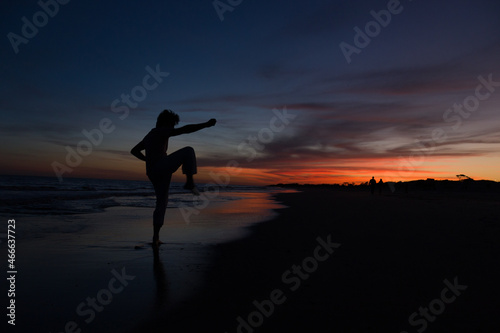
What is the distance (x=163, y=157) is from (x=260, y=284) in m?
2.65

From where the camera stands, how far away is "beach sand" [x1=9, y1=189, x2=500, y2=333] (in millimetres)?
2492

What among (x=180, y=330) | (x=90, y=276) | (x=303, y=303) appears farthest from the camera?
(x=90, y=276)

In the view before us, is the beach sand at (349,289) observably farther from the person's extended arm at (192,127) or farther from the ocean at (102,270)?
the person's extended arm at (192,127)

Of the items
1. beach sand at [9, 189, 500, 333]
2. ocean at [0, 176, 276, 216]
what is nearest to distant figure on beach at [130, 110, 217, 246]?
beach sand at [9, 189, 500, 333]

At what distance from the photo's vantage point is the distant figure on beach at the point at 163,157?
A: 4.89 metres

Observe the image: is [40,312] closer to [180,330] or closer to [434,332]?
[180,330]

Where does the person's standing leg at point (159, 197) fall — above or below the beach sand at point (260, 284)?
above

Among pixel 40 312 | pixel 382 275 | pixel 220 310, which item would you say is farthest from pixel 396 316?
pixel 40 312

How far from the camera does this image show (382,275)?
370 centimetres

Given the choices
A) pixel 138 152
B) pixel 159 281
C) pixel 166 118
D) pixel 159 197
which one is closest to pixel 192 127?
pixel 166 118

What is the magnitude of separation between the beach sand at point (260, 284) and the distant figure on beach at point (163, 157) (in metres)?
0.96

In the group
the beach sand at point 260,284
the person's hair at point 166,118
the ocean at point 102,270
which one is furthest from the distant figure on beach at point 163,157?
the beach sand at point 260,284

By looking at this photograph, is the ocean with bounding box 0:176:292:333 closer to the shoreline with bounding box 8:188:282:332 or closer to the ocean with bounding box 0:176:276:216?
the shoreline with bounding box 8:188:282:332

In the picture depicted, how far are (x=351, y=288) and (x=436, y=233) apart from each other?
4469mm
